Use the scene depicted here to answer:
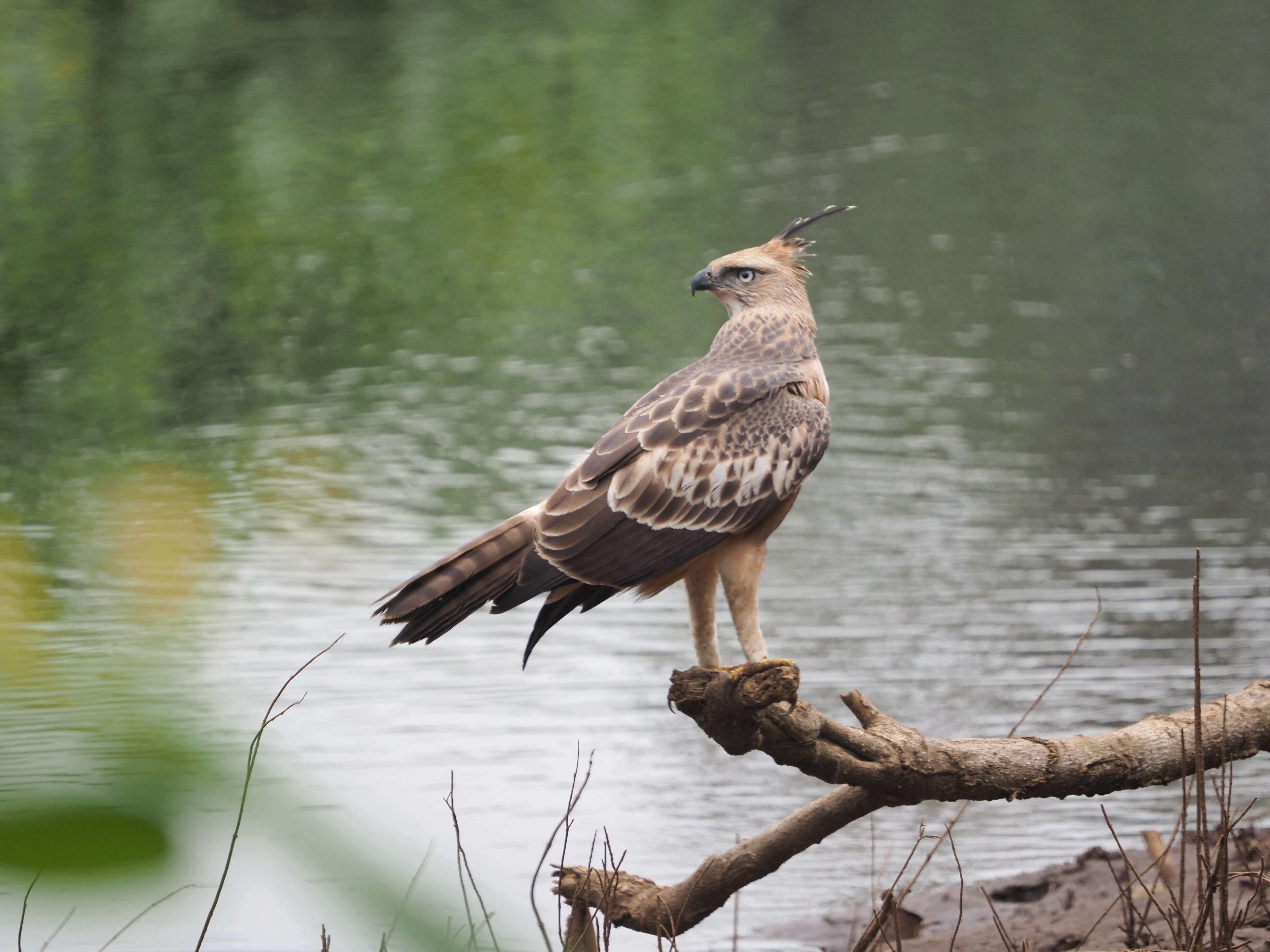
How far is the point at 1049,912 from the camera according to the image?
3.92 meters

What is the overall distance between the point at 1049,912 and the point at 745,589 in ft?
5.66

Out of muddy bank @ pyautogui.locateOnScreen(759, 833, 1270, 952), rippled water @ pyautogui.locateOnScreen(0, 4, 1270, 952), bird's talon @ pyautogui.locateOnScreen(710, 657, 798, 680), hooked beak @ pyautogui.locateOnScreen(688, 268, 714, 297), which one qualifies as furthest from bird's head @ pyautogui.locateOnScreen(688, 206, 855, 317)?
muddy bank @ pyautogui.locateOnScreen(759, 833, 1270, 952)

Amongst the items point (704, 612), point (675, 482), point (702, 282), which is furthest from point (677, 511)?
point (702, 282)

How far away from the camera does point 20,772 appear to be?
680mm

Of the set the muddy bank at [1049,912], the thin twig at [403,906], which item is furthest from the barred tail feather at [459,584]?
the thin twig at [403,906]

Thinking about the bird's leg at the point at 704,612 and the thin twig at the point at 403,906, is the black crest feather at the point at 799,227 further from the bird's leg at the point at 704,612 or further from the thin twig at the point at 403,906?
the thin twig at the point at 403,906

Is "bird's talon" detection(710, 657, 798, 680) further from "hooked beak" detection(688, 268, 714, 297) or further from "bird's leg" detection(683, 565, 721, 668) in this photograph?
"hooked beak" detection(688, 268, 714, 297)

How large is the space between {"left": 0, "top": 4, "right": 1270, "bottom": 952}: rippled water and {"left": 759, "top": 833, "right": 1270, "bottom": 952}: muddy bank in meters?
0.18

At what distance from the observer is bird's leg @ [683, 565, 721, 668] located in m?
2.96

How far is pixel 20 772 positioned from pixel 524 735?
179 inches

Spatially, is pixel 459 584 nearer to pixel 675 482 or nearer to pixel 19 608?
pixel 675 482

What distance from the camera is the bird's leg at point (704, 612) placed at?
2955 mm

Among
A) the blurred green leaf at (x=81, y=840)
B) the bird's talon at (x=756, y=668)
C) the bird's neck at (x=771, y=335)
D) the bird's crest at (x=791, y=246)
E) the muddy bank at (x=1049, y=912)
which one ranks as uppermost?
the bird's crest at (x=791, y=246)

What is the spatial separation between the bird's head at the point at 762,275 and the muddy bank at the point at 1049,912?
4.96 feet
